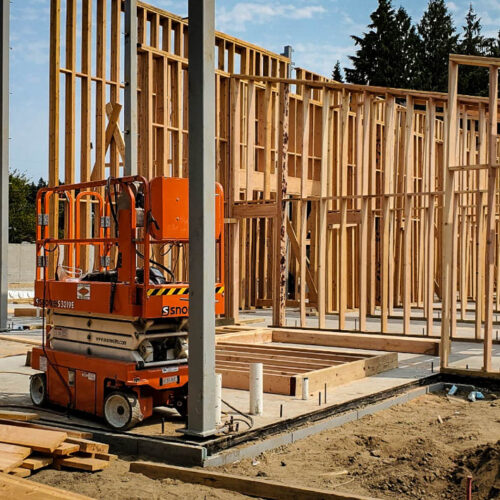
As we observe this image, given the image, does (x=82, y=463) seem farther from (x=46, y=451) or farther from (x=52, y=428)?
(x=52, y=428)

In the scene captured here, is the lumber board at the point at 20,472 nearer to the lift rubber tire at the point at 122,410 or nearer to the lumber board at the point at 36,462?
the lumber board at the point at 36,462

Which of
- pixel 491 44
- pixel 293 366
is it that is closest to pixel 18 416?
pixel 293 366

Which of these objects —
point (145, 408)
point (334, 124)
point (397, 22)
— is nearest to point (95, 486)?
point (145, 408)

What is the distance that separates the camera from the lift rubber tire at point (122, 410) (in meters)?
6.86

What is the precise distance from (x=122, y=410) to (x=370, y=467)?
93.5 inches

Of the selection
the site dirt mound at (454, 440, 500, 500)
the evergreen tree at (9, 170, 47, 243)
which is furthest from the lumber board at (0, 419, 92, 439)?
the evergreen tree at (9, 170, 47, 243)

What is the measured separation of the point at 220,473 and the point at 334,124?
18731 millimetres

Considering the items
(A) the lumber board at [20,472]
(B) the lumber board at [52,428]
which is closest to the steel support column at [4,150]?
(B) the lumber board at [52,428]

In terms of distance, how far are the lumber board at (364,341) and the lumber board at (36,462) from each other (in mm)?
7812

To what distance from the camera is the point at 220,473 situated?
5703mm

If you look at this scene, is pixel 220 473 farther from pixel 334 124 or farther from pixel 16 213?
pixel 16 213

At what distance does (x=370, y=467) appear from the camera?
246 inches

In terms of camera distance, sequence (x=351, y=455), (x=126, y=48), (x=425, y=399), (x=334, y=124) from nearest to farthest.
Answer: (x=351, y=455)
(x=425, y=399)
(x=126, y=48)
(x=334, y=124)

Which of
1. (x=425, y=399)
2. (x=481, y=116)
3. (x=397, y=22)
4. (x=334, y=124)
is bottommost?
(x=425, y=399)
